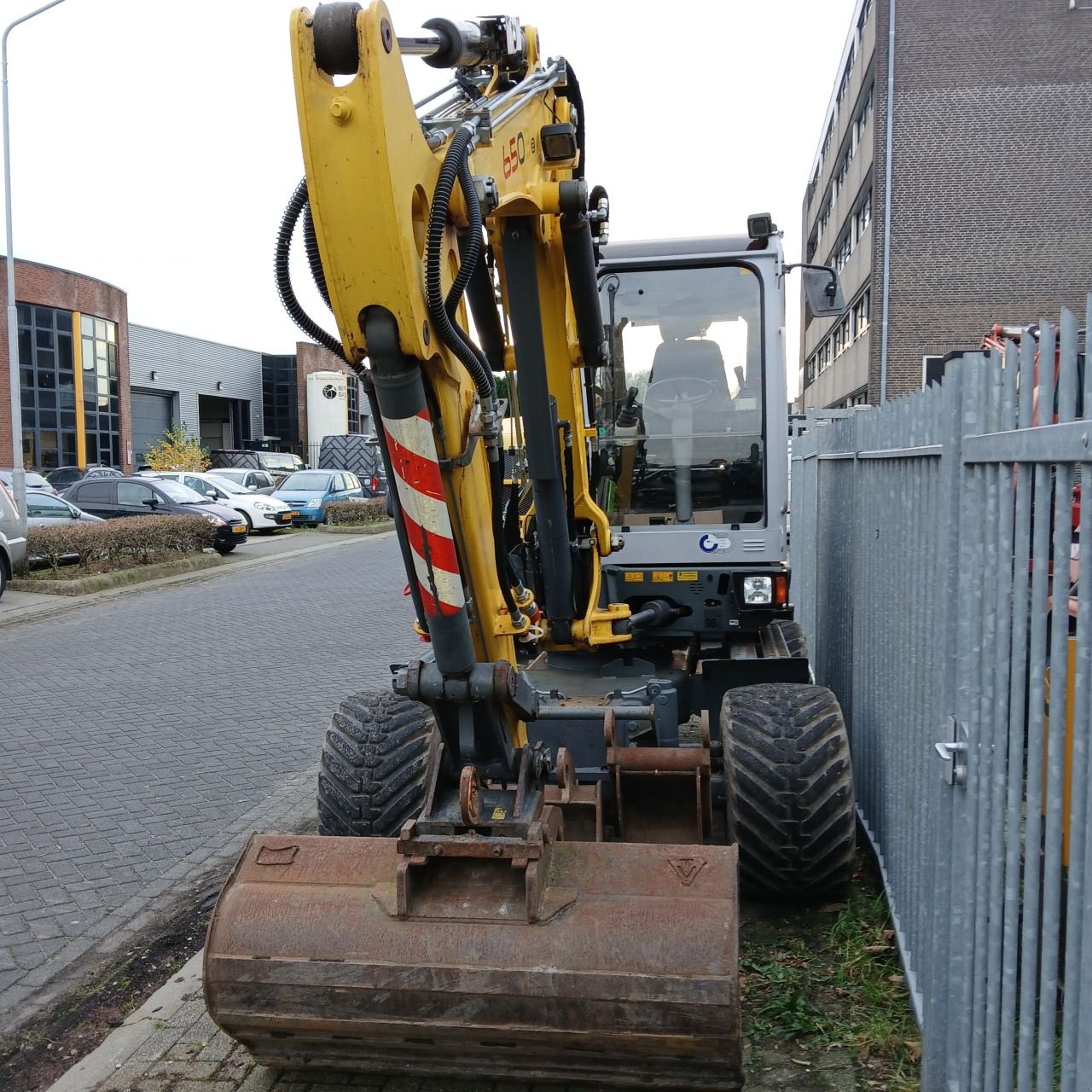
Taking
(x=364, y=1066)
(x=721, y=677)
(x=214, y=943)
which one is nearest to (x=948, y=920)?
(x=364, y=1066)

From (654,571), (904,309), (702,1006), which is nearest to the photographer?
(702,1006)

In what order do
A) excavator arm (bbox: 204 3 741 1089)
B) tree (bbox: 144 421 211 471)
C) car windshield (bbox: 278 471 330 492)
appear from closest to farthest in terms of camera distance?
1. excavator arm (bbox: 204 3 741 1089)
2. car windshield (bbox: 278 471 330 492)
3. tree (bbox: 144 421 211 471)

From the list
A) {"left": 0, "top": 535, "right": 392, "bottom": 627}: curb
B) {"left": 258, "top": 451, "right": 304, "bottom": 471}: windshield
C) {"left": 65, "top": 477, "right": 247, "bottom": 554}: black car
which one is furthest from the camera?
{"left": 258, "top": 451, "right": 304, "bottom": 471}: windshield

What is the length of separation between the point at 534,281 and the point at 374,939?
Answer: 2307mm

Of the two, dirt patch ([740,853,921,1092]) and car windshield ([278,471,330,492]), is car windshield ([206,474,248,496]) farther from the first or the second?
dirt patch ([740,853,921,1092])

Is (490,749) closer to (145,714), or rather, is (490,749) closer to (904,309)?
(145,714)

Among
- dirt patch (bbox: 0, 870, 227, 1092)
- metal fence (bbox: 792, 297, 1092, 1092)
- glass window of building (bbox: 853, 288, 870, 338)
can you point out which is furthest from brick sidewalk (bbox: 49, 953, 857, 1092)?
glass window of building (bbox: 853, 288, 870, 338)

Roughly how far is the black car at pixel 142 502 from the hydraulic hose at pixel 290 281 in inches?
724

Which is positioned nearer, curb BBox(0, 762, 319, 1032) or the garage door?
curb BBox(0, 762, 319, 1032)

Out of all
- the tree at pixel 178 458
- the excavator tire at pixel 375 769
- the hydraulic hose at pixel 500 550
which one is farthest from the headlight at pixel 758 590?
the tree at pixel 178 458

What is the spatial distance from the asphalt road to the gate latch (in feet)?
11.2

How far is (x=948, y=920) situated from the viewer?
2.96 m

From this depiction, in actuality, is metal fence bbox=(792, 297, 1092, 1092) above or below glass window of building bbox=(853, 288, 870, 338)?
below

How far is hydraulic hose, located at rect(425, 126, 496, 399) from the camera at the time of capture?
2.81 meters
